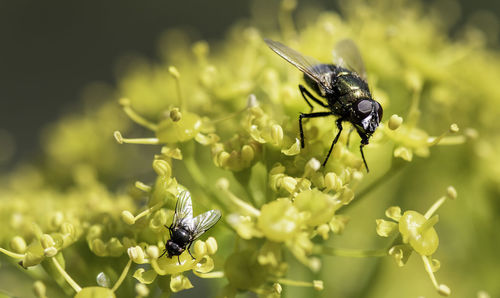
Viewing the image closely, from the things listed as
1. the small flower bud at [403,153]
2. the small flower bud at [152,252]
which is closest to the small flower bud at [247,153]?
the small flower bud at [152,252]

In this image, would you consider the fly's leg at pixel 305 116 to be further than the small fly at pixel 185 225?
Yes

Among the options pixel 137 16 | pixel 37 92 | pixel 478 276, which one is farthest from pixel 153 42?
pixel 478 276

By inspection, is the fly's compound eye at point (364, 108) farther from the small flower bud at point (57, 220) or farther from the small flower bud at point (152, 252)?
the small flower bud at point (57, 220)

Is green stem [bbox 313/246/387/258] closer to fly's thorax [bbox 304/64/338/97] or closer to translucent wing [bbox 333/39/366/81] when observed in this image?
fly's thorax [bbox 304/64/338/97]

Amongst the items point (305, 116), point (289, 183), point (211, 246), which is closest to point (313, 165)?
point (289, 183)

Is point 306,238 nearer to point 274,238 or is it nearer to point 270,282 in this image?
point 274,238

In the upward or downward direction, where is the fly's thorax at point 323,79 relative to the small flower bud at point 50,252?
upward

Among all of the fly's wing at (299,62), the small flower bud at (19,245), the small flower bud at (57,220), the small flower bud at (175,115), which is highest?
the fly's wing at (299,62)

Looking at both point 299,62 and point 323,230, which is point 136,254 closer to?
point 323,230
